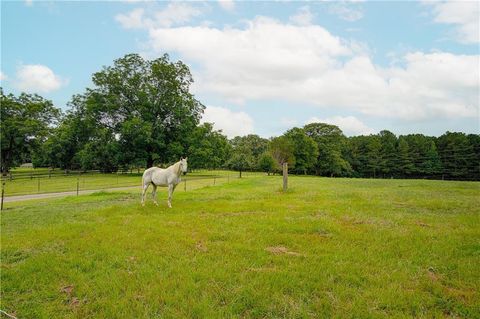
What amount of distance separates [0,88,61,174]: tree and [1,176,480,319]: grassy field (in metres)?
45.2

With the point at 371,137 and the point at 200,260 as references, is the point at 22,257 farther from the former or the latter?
the point at 371,137

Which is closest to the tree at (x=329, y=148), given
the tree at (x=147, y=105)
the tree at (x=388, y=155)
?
the tree at (x=388, y=155)

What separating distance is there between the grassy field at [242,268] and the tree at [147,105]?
118 feet

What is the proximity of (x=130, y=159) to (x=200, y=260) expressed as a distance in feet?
138

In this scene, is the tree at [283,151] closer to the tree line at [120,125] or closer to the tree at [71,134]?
the tree line at [120,125]

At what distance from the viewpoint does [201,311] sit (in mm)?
3938

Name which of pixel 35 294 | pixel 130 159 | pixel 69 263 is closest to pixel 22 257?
pixel 69 263

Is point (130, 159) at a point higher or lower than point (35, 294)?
higher

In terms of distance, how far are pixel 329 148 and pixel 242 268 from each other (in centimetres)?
6964

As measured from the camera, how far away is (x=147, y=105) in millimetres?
44812

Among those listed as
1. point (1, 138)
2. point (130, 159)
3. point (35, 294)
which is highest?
point (1, 138)

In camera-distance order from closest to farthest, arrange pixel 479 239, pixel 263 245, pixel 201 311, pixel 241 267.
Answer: pixel 201 311 → pixel 241 267 → pixel 263 245 → pixel 479 239

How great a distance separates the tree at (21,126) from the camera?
4441cm

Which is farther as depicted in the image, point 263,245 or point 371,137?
point 371,137
